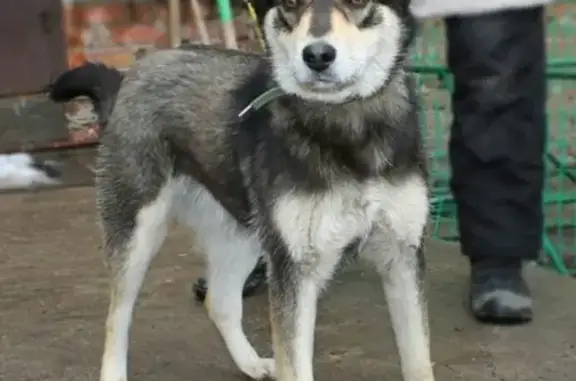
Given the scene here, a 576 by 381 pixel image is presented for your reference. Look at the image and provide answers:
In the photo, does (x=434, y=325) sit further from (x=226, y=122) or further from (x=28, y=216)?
(x=28, y=216)

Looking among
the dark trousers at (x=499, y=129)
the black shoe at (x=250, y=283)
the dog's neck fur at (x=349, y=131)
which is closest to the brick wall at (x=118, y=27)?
the black shoe at (x=250, y=283)

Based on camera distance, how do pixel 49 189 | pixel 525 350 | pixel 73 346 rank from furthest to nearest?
pixel 49 189 → pixel 73 346 → pixel 525 350

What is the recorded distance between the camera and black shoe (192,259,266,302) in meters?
3.11

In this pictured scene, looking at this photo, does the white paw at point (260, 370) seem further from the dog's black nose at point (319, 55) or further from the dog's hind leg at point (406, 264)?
the dog's black nose at point (319, 55)

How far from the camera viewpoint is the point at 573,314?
2.89 meters

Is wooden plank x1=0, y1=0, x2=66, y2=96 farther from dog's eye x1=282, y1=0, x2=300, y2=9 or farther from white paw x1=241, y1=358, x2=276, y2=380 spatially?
dog's eye x1=282, y1=0, x2=300, y2=9

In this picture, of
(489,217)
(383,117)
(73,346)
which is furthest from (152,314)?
(383,117)

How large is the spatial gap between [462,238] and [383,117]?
2.87ft

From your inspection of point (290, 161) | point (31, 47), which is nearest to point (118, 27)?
point (31, 47)

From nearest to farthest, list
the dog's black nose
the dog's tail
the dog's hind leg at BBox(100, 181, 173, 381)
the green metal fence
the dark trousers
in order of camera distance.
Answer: the dog's black nose → the dog's hind leg at BBox(100, 181, 173, 381) → the dog's tail → the dark trousers → the green metal fence

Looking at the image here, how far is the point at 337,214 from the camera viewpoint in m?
2.13

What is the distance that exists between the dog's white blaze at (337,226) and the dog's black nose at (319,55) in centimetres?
27

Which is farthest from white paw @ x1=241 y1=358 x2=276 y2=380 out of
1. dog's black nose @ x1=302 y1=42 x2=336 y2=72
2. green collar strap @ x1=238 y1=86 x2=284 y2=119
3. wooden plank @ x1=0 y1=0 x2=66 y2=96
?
wooden plank @ x1=0 y1=0 x2=66 y2=96

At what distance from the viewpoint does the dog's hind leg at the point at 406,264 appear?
2.16 meters
